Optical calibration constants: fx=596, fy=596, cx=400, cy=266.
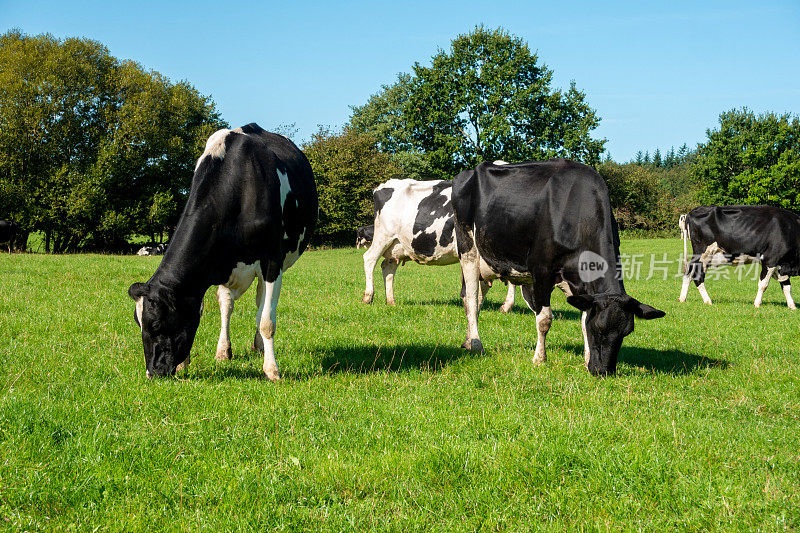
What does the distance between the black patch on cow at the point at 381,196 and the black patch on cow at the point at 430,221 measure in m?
1.11

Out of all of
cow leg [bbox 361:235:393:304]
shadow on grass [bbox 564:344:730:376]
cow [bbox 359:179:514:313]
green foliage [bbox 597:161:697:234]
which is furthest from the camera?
green foliage [bbox 597:161:697:234]

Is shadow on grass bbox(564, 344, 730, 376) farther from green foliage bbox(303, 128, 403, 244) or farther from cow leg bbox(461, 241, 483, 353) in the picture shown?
green foliage bbox(303, 128, 403, 244)

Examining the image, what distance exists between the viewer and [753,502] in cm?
391

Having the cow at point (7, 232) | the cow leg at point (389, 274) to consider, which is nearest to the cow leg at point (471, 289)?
the cow leg at point (389, 274)

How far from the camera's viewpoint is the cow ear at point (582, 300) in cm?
712

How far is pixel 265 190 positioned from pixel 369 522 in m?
4.25

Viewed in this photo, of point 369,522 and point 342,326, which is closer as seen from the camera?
point 369,522

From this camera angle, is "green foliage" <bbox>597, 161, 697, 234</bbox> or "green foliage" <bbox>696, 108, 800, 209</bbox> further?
"green foliage" <bbox>597, 161, 697, 234</bbox>

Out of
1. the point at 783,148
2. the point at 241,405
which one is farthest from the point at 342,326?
the point at 783,148

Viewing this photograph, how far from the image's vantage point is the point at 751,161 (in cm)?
6366

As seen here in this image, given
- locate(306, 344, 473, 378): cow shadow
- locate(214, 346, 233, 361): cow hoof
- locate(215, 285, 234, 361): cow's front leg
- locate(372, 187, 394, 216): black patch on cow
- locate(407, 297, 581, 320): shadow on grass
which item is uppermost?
locate(372, 187, 394, 216): black patch on cow

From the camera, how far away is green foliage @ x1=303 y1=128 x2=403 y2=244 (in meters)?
50.6

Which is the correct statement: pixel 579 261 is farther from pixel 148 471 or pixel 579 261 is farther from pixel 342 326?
pixel 148 471

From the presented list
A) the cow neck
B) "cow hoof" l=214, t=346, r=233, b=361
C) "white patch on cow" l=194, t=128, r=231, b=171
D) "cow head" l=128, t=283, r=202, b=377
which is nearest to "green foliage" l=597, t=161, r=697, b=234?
"cow hoof" l=214, t=346, r=233, b=361
